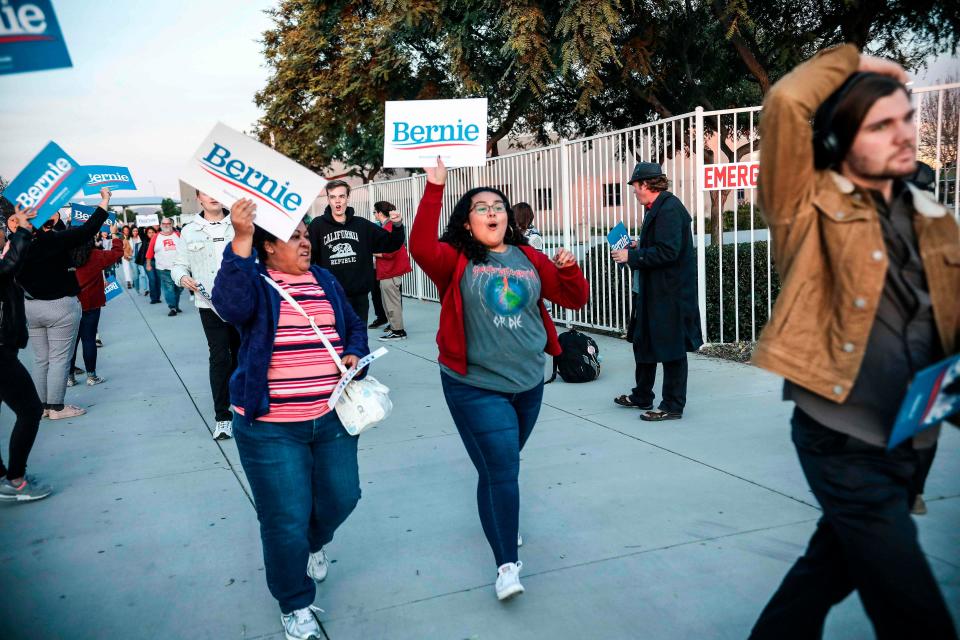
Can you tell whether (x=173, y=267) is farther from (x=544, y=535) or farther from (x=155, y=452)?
(x=544, y=535)

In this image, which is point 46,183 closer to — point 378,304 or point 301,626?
point 301,626

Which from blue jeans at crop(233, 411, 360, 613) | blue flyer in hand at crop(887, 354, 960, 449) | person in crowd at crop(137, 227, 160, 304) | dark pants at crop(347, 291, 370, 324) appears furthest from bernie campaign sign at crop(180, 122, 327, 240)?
person in crowd at crop(137, 227, 160, 304)

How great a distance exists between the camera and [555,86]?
14.4 meters

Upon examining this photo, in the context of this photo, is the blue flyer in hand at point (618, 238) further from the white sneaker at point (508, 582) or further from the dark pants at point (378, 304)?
the dark pants at point (378, 304)

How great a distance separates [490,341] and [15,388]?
11.1 ft

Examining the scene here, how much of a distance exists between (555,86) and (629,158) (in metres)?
5.74

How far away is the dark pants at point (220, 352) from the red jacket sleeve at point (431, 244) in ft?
10.3

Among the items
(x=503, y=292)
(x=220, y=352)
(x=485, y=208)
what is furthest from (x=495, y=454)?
(x=220, y=352)

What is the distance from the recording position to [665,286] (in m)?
5.87

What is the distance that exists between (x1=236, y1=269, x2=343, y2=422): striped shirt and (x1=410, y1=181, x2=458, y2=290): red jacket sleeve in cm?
46

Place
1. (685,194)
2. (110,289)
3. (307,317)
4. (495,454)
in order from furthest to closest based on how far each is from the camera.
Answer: (110,289) → (685,194) → (495,454) → (307,317)

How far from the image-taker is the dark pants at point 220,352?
6.07 meters

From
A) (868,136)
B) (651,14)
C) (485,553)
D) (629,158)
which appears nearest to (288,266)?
(485,553)

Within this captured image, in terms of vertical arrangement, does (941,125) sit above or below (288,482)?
above
